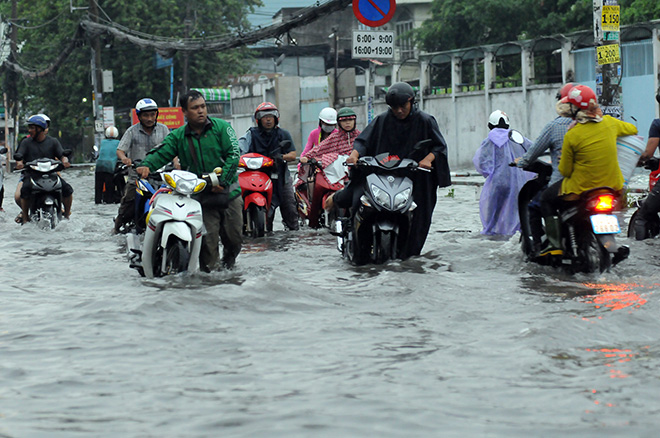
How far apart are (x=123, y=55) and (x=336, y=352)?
45.2 metres

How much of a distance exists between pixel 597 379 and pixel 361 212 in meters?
4.17

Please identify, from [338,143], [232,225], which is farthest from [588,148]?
[338,143]

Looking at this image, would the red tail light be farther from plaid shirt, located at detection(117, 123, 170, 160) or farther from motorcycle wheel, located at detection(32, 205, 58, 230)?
motorcycle wheel, located at detection(32, 205, 58, 230)

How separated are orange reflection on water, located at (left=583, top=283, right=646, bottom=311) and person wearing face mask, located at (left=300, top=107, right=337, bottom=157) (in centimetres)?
631

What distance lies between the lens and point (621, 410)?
406 cm

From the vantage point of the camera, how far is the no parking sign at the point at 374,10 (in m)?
13.1

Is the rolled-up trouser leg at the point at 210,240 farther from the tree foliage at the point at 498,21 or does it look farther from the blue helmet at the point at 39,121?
the tree foliage at the point at 498,21

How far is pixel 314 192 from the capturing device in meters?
12.8

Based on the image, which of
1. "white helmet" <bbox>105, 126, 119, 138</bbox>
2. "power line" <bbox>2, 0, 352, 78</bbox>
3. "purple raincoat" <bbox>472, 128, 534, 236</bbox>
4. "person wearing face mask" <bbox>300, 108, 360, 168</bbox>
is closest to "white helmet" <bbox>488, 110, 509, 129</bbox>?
"purple raincoat" <bbox>472, 128, 534, 236</bbox>

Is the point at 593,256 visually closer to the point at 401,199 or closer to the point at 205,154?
the point at 401,199

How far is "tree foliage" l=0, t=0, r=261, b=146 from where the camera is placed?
157ft

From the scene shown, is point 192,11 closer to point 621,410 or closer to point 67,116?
point 67,116

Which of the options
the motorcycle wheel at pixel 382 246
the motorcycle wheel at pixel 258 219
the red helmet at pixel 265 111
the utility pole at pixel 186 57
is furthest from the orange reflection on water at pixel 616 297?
the utility pole at pixel 186 57

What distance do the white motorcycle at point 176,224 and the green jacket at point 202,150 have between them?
16.0 inches
